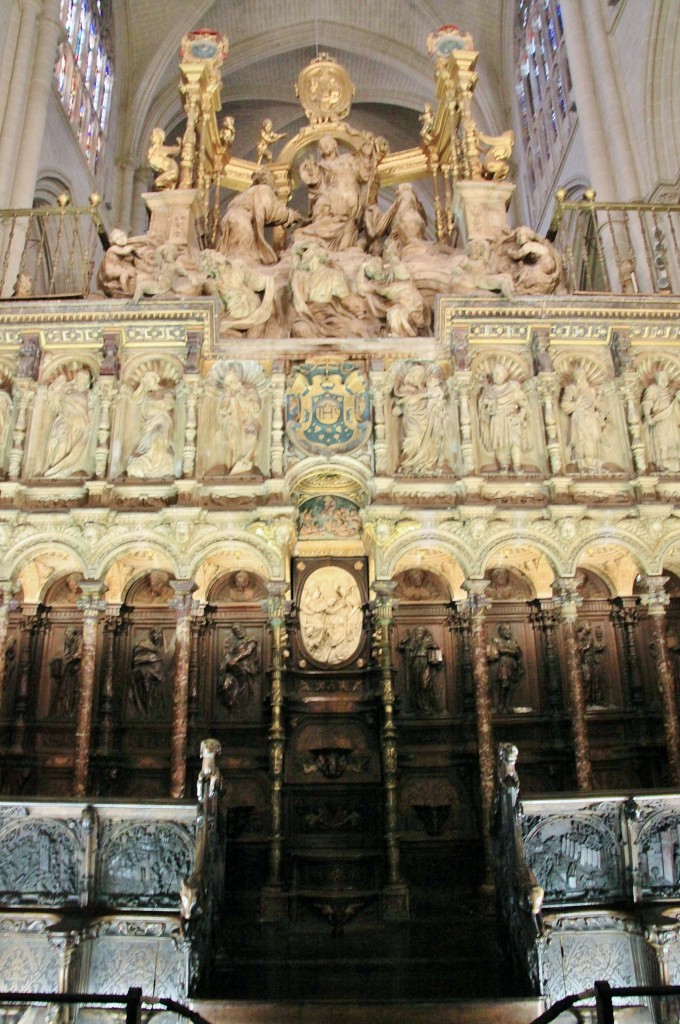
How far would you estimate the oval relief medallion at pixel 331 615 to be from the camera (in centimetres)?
1191

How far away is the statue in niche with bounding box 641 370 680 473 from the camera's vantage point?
11335mm

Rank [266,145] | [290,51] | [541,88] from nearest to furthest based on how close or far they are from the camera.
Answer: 1. [266,145]
2. [541,88]
3. [290,51]

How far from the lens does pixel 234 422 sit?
1145 centimetres

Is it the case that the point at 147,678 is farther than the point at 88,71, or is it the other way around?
Answer: the point at 88,71

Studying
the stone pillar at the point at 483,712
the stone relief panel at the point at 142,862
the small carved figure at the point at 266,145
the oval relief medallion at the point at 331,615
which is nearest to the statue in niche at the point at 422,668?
the oval relief medallion at the point at 331,615

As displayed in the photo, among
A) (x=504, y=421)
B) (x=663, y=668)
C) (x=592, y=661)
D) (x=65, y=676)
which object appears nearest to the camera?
(x=663, y=668)

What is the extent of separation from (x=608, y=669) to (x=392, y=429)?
4.59 meters

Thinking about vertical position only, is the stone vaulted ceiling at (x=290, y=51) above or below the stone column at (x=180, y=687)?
above

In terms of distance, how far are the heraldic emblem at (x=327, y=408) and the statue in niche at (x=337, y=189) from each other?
311cm

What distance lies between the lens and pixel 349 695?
11680 mm

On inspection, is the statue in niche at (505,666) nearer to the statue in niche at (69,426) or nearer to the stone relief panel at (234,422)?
the stone relief panel at (234,422)

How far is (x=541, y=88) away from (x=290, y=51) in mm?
8542

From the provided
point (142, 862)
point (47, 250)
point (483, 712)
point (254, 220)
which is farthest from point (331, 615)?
point (47, 250)

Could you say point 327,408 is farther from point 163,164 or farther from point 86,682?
point 163,164
